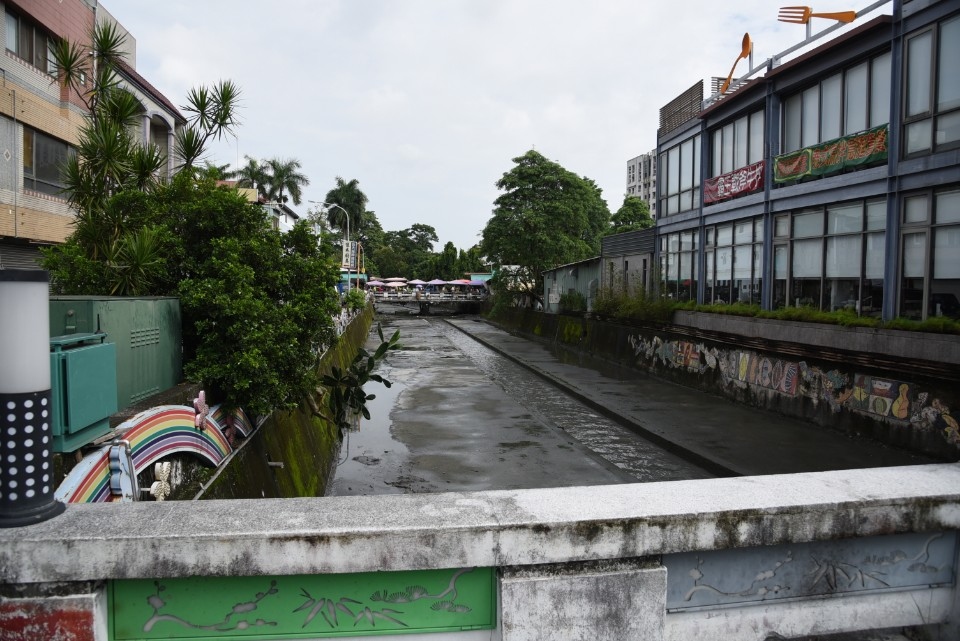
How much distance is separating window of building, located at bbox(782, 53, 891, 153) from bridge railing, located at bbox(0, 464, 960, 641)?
51.5ft

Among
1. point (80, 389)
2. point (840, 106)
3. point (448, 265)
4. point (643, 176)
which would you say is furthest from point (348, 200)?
point (80, 389)

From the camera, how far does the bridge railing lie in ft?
8.13

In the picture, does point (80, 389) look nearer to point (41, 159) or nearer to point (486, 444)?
point (486, 444)

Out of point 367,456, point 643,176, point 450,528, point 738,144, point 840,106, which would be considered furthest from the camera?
point 643,176

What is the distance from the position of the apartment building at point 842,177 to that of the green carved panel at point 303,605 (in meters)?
14.8

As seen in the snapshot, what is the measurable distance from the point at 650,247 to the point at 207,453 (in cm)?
2442

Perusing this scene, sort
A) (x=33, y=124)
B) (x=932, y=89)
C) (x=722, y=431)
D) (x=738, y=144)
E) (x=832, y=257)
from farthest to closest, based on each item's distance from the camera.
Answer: (x=738, y=144) → (x=33, y=124) → (x=832, y=257) → (x=932, y=89) → (x=722, y=431)

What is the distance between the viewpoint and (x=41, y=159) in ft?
61.8

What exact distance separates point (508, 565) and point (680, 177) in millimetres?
25481

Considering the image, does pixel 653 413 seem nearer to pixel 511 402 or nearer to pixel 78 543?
pixel 511 402

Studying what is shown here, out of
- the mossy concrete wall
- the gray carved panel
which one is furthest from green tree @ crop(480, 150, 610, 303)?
the gray carved panel

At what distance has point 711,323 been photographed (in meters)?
22.1

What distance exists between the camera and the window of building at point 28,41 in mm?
17359

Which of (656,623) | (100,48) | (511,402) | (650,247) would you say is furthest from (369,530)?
(650,247)
